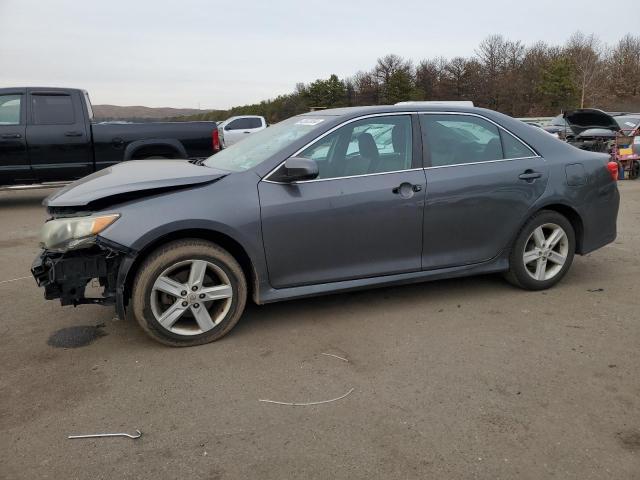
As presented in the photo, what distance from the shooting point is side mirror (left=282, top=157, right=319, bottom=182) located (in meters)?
3.73

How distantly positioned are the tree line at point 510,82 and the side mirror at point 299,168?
41.8m

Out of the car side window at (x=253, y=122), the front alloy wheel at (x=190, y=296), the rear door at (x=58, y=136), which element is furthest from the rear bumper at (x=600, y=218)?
the car side window at (x=253, y=122)

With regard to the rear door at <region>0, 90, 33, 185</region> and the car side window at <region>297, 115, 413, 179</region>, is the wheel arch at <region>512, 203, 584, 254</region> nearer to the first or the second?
the car side window at <region>297, 115, 413, 179</region>

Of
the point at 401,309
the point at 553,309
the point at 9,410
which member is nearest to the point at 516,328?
the point at 553,309

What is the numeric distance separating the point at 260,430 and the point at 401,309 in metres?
1.95

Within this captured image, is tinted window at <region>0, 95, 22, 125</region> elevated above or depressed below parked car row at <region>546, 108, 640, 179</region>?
above

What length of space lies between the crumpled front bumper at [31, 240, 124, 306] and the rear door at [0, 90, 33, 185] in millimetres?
6544

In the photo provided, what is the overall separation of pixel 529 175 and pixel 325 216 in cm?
188

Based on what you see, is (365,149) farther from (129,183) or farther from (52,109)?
(52,109)

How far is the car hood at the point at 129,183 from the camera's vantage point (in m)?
3.57

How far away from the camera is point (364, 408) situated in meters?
2.94

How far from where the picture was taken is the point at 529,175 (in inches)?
179

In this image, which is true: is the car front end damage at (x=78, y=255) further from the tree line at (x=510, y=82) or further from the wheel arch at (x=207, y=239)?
the tree line at (x=510, y=82)

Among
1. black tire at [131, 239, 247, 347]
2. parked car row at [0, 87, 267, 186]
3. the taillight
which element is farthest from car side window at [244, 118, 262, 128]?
black tire at [131, 239, 247, 347]
